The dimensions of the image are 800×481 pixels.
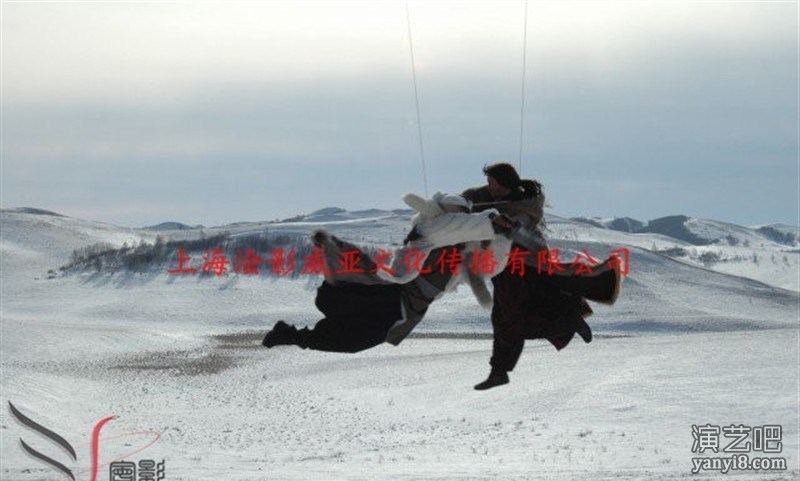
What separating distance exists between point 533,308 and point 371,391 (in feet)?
136

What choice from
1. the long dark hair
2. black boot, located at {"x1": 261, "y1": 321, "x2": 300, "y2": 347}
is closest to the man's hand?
the long dark hair

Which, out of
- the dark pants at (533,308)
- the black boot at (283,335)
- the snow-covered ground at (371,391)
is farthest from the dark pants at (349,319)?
the snow-covered ground at (371,391)

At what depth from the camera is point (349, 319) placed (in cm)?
656

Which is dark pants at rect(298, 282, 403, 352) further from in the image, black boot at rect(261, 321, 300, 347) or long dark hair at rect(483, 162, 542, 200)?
long dark hair at rect(483, 162, 542, 200)

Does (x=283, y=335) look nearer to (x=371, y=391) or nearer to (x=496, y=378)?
(x=496, y=378)

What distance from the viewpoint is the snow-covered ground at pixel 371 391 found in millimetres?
34844

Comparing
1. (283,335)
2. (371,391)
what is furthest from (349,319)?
(371,391)

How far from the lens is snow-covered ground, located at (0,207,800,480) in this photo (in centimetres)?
3484

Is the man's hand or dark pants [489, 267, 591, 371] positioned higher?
the man's hand

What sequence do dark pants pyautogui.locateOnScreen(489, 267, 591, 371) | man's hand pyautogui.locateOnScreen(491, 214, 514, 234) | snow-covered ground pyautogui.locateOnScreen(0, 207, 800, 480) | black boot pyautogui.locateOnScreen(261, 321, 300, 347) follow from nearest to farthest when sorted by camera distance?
man's hand pyautogui.locateOnScreen(491, 214, 514, 234), black boot pyautogui.locateOnScreen(261, 321, 300, 347), dark pants pyautogui.locateOnScreen(489, 267, 591, 371), snow-covered ground pyautogui.locateOnScreen(0, 207, 800, 480)

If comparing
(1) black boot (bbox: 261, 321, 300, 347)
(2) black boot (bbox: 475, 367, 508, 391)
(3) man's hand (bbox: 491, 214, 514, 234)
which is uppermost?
(3) man's hand (bbox: 491, 214, 514, 234)

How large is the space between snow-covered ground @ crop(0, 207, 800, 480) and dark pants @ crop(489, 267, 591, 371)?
12.6 meters

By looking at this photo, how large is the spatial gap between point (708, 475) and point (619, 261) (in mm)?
25669

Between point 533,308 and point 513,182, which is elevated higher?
point 513,182
